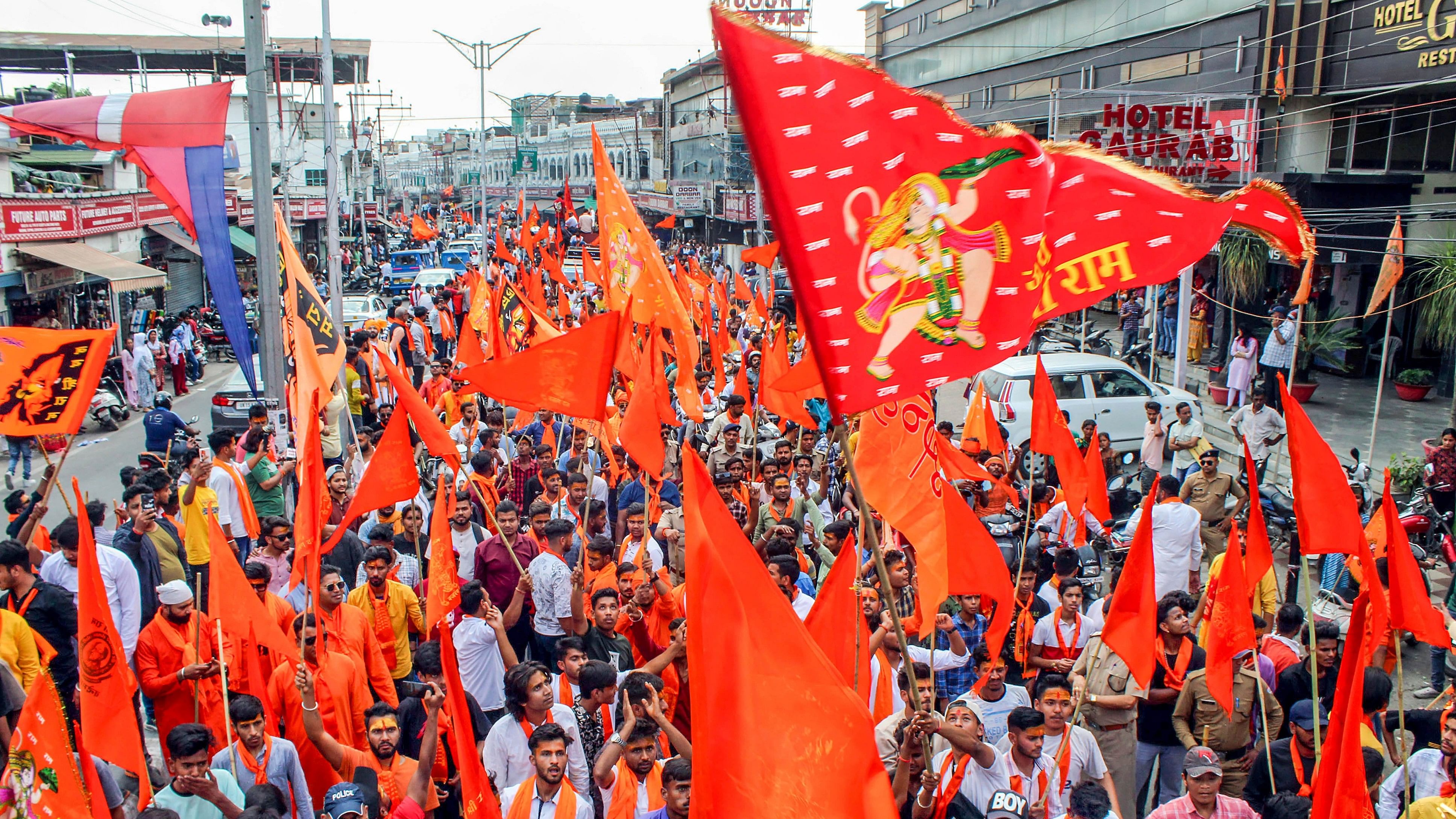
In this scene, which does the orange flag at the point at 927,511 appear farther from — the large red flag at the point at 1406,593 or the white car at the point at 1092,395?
the white car at the point at 1092,395

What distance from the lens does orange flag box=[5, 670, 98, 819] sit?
13.3 feet

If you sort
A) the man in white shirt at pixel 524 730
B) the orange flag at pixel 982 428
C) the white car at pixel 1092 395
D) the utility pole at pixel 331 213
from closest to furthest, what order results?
the man in white shirt at pixel 524 730
the orange flag at pixel 982 428
the white car at pixel 1092 395
the utility pole at pixel 331 213

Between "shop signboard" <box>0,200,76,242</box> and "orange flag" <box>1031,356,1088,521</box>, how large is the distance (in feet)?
55.3

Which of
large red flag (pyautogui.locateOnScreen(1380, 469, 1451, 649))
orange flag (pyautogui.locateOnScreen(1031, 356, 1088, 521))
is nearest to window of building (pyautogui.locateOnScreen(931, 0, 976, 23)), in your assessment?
orange flag (pyautogui.locateOnScreen(1031, 356, 1088, 521))

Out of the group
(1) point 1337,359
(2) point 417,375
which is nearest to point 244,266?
(2) point 417,375

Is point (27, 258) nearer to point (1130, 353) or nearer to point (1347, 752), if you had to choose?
point (1130, 353)

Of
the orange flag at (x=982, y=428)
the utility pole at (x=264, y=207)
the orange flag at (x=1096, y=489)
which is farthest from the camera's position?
the utility pole at (x=264, y=207)

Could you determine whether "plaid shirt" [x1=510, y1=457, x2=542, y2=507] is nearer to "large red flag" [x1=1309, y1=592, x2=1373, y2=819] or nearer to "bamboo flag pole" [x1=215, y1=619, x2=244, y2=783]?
"bamboo flag pole" [x1=215, y1=619, x2=244, y2=783]

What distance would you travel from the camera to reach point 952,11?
120ft

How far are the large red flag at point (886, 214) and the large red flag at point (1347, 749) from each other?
1.55 metres

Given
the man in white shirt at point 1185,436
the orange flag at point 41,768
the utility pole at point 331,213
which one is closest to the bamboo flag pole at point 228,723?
the orange flag at point 41,768

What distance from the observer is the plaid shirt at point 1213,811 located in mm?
4719

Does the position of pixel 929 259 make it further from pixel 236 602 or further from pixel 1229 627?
pixel 236 602

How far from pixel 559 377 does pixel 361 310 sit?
2294cm
